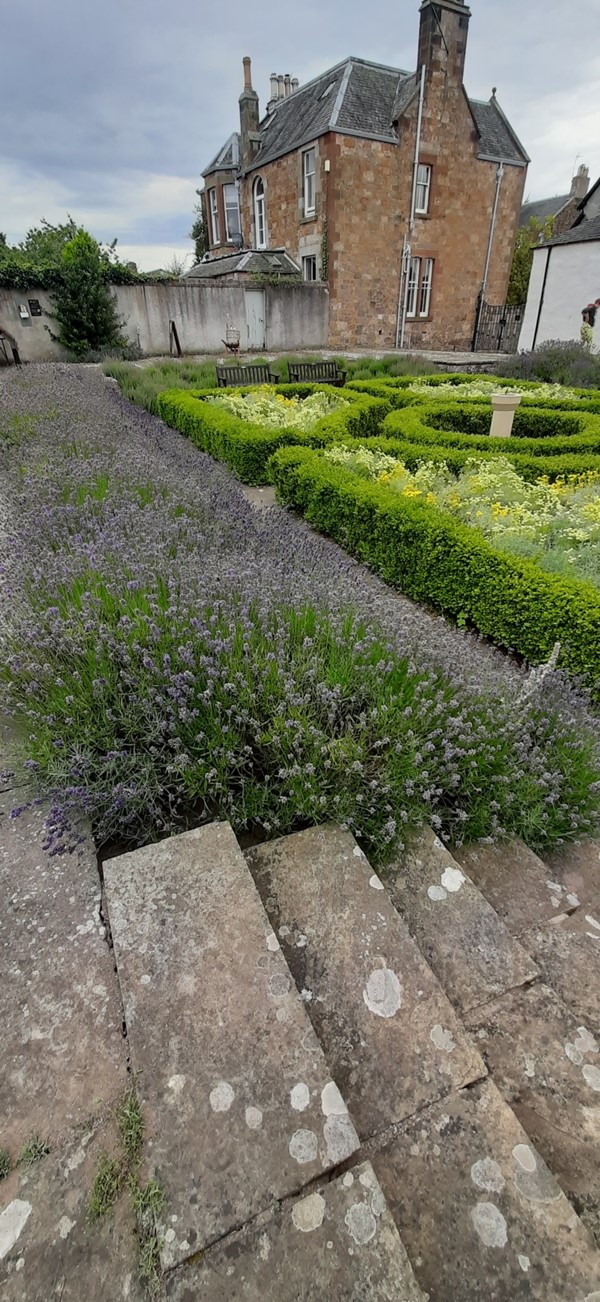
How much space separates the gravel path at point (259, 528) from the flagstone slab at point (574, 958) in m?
1.03

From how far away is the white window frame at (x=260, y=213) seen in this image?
2300 centimetres

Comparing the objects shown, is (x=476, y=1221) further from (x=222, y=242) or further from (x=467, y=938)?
(x=222, y=242)

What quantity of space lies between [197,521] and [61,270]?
711 inches

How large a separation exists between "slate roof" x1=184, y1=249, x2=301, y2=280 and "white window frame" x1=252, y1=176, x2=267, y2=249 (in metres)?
2.57

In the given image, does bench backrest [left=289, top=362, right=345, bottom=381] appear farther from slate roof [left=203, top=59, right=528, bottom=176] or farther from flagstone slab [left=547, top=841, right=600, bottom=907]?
flagstone slab [left=547, top=841, right=600, bottom=907]

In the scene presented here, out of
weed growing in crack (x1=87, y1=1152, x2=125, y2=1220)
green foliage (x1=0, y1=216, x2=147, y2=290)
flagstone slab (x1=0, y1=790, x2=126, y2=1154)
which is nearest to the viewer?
weed growing in crack (x1=87, y1=1152, x2=125, y2=1220)

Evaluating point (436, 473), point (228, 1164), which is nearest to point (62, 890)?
point (228, 1164)

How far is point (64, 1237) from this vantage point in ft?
3.50

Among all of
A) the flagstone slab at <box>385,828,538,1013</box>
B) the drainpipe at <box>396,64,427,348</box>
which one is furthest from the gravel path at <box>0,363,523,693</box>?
the drainpipe at <box>396,64,427,348</box>

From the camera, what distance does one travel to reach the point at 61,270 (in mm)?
17125

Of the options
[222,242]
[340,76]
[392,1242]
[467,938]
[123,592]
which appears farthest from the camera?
[222,242]

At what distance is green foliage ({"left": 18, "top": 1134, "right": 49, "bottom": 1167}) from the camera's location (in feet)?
3.82

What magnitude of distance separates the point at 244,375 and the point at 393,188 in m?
13.1

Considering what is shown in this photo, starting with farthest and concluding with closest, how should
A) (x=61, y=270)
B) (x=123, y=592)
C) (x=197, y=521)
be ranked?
(x=61, y=270) < (x=197, y=521) < (x=123, y=592)
